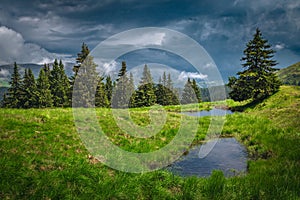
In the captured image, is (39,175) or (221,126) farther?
(221,126)

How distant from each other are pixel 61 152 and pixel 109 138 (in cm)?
364

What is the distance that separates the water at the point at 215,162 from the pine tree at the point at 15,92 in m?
62.3

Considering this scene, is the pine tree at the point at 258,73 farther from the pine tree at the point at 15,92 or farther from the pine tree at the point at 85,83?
the pine tree at the point at 15,92

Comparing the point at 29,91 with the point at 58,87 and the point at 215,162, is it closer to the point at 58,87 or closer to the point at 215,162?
the point at 58,87

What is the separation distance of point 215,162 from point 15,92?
216ft

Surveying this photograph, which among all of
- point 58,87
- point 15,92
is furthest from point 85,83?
point 15,92

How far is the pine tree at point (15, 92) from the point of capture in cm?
6272

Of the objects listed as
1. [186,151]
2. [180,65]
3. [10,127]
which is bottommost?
[186,151]

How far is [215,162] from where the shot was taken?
11.7 meters

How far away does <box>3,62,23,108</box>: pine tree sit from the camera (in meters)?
62.7

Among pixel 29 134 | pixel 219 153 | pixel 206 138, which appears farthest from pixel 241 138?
pixel 29 134

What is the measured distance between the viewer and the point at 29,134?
10.7 m

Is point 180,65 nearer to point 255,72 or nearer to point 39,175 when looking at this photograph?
point 39,175

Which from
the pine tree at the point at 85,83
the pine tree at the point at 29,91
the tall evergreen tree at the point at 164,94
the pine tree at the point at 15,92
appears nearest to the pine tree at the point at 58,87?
the pine tree at the point at 29,91
